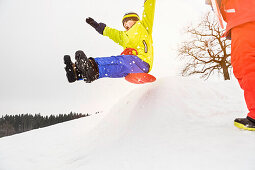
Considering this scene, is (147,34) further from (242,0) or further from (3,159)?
(3,159)

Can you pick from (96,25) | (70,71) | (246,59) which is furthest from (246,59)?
(96,25)

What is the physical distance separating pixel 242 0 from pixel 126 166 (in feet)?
6.14

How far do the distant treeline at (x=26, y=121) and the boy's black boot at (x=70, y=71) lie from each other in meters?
44.2

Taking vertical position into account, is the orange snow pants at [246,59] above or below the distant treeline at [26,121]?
above

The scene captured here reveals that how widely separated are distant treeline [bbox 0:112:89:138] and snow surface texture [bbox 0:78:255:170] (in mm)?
44045

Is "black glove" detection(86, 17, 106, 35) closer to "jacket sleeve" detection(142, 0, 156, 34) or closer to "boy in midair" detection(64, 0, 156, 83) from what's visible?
"boy in midair" detection(64, 0, 156, 83)

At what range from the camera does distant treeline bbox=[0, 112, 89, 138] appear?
147 feet

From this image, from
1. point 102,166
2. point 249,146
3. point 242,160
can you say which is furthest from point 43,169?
point 249,146

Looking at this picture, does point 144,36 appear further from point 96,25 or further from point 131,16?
point 96,25

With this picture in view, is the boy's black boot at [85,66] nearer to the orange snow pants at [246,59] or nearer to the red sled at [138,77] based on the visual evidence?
the red sled at [138,77]

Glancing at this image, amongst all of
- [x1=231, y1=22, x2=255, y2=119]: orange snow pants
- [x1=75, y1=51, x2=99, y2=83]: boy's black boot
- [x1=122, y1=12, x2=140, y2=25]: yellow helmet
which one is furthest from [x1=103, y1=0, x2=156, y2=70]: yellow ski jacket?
[x1=231, y1=22, x2=255, y2=119]: orange snow pants

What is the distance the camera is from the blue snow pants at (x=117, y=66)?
239cm

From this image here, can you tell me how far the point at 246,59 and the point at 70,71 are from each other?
195cm

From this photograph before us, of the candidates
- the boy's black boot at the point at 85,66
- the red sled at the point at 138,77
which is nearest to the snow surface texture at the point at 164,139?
the red sled at the point at 138,77
